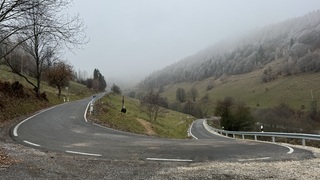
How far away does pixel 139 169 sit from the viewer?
865 centimetres

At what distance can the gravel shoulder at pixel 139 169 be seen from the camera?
7.70m

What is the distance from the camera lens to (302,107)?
14975cm

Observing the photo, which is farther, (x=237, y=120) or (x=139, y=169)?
(x=237, y=120)

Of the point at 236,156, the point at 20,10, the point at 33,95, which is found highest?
the point at 20,10

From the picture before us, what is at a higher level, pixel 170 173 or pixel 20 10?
pixel 20 10

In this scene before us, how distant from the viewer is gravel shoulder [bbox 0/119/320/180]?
7699 mm

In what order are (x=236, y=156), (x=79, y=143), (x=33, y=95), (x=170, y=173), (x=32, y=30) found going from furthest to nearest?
(x=33, y=95) < (x=32, y=30) < (x=79, y=143) < (x=236, y=156) < (x=170, y=173)

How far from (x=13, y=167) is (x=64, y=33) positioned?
7899mm

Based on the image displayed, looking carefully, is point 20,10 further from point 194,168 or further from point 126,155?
point 194,168

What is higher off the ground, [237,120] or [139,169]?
[139,169]

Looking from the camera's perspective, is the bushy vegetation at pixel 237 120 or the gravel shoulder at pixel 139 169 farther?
the bushy vegetation at pixel 237 120

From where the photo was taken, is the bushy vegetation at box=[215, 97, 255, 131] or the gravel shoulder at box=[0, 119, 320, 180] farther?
the bushy vegetation at box=[215, 97, 255, 131]

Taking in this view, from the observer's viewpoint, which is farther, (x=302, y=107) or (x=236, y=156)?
(x=302, y=107)

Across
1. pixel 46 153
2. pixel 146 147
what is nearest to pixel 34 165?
pixel 46 153
